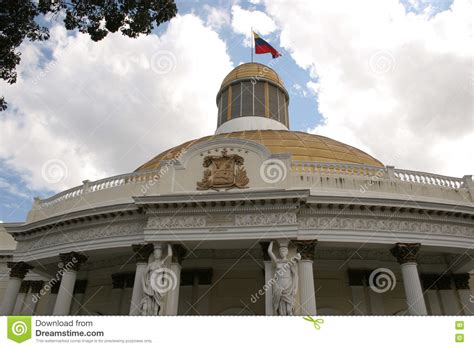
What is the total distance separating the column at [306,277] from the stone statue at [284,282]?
34 centimetres

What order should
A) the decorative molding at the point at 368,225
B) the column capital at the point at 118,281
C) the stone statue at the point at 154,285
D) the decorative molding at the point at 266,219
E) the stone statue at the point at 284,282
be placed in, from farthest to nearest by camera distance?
1. the column capital at the point at 118,281
2. the decorative molding at the point at 368,225
3. the decorative molding at the point at 266,219
4. the stone statue at the point at 154,285
5. the stone statue at the point at 284,282

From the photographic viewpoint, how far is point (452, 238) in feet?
42.3

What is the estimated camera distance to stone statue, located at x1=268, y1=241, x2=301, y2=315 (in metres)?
10.8

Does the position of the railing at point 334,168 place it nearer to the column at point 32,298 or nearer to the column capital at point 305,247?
the column capital at point 305,247

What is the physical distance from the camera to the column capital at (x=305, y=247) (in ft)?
39.1

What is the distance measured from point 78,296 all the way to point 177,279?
301 inches

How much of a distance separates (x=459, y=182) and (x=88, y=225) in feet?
50.5

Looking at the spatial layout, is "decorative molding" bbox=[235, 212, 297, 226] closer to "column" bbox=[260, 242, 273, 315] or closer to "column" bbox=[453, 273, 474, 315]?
"column" bbox=[260, 242, 273, 315]

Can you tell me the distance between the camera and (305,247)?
12.0 metres

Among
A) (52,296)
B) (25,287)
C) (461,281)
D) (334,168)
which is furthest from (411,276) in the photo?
(25,287)

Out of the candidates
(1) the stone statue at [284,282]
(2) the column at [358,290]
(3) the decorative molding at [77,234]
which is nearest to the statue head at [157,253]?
(3) the decorative molding at [77,234]

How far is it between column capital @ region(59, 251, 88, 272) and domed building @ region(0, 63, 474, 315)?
43 mm
